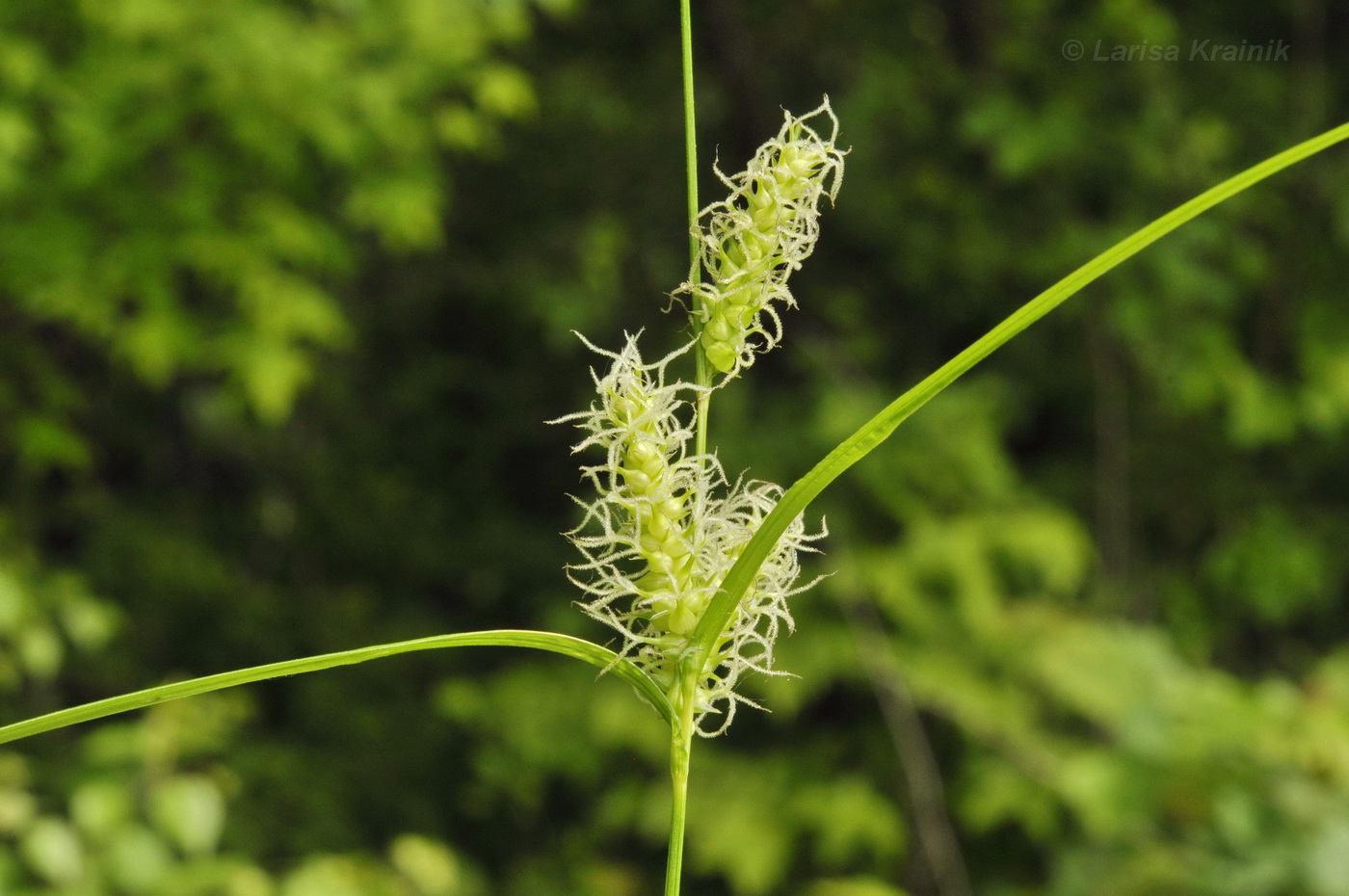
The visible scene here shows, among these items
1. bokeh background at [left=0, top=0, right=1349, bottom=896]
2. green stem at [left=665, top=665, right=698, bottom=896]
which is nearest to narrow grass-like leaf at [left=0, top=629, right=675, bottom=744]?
green stem at [left=665, top=665, right=698, bottom=896]

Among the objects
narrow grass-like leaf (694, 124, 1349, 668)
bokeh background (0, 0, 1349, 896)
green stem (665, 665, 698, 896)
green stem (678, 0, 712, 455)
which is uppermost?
A: bokeh background (0, 0, 1349, 896)

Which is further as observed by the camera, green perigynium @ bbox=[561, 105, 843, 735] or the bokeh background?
the bokeh background

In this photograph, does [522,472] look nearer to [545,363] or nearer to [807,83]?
[545,363]

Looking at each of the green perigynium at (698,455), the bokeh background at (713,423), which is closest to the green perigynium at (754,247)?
the green perigynium at (698,455)

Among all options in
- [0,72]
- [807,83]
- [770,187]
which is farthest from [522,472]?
[770,187]

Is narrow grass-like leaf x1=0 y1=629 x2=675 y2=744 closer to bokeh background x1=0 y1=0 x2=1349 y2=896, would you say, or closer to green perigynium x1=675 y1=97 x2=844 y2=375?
green perigynium x1=675 y1=97 x2=844 y2=375

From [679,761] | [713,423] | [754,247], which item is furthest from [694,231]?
[713,423]

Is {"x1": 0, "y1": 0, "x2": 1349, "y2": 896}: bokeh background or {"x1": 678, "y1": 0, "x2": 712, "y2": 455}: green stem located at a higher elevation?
{"x1": 0, "y1": 0, "x2": 1349, "y2": 896}: bokeh background
